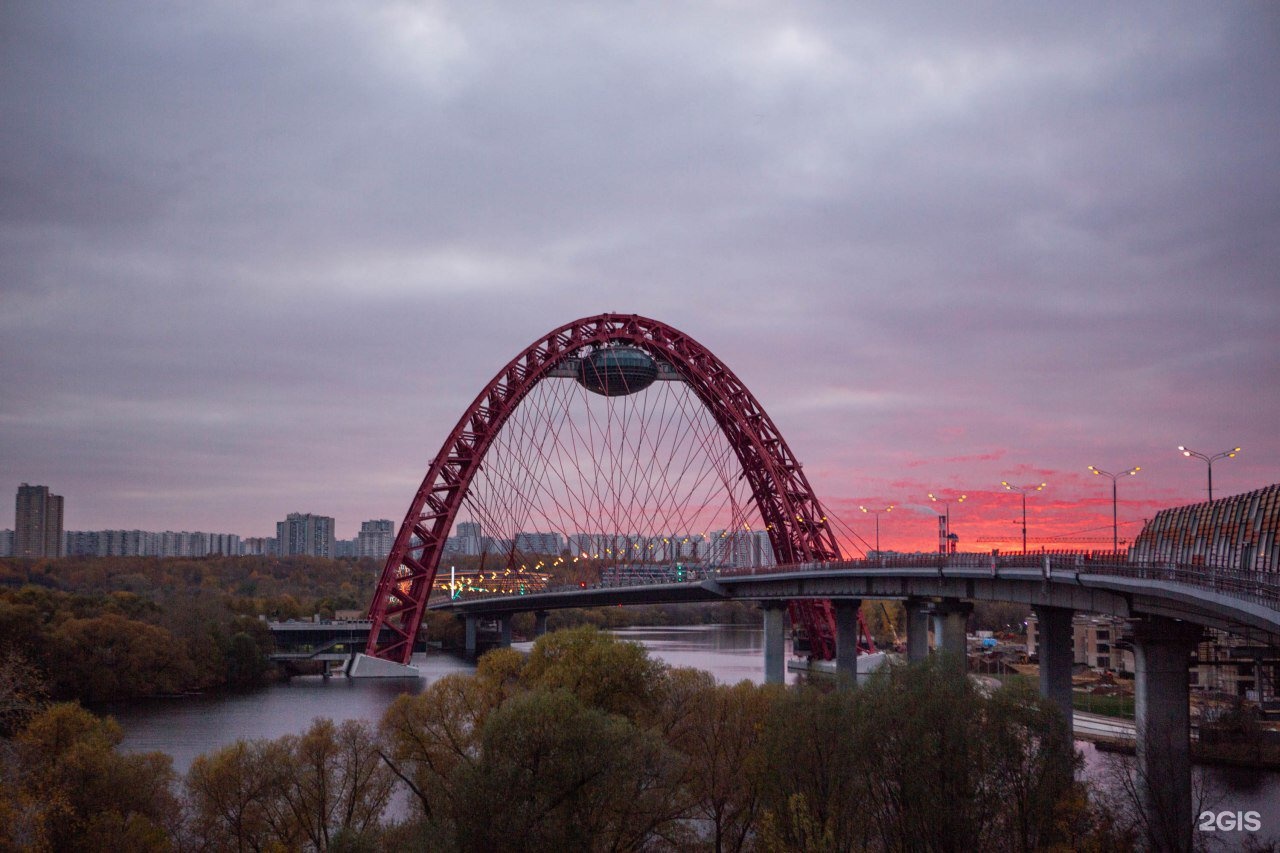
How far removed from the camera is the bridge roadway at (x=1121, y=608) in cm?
2291

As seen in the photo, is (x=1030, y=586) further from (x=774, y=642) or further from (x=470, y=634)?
(x=470, y=634)

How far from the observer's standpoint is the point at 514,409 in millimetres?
71875

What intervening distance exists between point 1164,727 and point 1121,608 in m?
3.74

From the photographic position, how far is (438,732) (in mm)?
30000

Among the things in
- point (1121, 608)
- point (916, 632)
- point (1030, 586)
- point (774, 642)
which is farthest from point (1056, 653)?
point (774, 642)

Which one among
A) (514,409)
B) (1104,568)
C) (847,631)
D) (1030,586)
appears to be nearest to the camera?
(1104,568)

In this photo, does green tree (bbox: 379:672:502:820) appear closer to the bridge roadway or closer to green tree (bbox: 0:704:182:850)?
green tree (bbox: 0:704:182:850)

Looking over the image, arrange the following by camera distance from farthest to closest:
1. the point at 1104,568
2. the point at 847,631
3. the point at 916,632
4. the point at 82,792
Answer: the point at 847,631, the point at 916,632, the point at 1104,568, the point at 82,792

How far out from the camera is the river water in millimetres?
36219

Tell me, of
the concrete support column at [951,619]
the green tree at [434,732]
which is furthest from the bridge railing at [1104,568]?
the green tree at [434,732]

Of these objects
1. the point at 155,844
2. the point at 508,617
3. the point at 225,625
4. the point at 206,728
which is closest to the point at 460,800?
the point at 155,844

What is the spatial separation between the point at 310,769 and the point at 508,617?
2701 inches

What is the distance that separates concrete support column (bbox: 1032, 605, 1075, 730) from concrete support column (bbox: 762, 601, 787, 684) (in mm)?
23213

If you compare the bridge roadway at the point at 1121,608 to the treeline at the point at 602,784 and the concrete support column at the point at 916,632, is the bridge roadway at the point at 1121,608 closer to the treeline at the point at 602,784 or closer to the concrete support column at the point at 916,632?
the concrete support column at the point at 916,632
